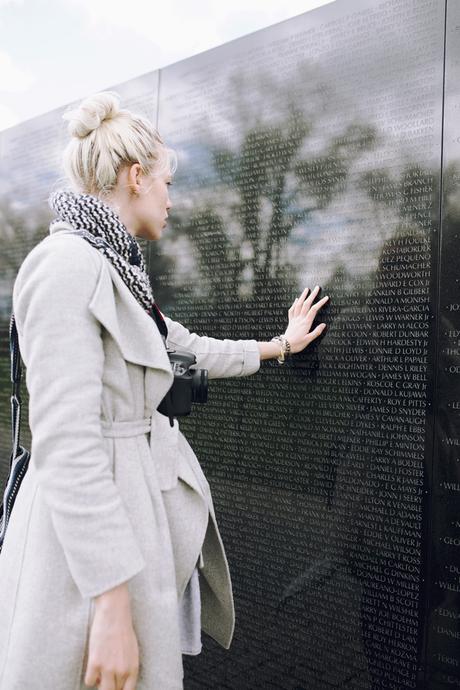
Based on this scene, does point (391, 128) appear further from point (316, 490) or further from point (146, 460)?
point (146, 460)

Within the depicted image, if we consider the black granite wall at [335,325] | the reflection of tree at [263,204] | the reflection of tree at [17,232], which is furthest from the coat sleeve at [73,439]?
the reflection of tree at [17,232]

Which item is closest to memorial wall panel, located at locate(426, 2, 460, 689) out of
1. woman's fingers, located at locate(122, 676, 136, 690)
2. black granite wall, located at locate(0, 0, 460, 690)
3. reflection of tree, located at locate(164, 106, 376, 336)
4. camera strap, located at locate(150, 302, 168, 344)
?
black granite wall, located at locate(0, 0, 460, 690)

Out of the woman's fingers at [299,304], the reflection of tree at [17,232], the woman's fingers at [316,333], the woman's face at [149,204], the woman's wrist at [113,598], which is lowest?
the woman's wrist at [113,598]

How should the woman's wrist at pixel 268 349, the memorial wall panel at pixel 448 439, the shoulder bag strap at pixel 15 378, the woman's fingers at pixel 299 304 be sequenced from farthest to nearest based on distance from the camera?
the woman's fingers at pixel 299 304
the woman's wrist at pixel 268 349
the memorial wall panel at pixel 448 439
the shoulder bag strap at pixel 15 378

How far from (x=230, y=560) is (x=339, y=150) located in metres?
2.07

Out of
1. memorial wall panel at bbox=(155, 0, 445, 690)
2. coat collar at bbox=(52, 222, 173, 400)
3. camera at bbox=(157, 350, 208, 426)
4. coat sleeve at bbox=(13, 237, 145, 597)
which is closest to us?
coat sleeve at bbox=(13, 237, 145, 597)

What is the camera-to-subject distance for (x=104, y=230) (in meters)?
1.79

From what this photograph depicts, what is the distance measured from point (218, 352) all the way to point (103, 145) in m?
1.07

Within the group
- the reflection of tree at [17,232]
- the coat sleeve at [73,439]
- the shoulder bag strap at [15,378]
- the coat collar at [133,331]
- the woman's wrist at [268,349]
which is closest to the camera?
the coat sleeve at [73,439]

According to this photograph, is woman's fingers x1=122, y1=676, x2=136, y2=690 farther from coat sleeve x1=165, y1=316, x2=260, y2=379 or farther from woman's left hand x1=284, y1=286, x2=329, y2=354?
woman's left hand x1=284, y1=286, x2=329, y2=354

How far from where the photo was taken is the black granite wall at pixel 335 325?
2.61 meters

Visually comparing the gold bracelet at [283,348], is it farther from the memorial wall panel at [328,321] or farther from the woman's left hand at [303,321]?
the memorial wall panel at [328,321]

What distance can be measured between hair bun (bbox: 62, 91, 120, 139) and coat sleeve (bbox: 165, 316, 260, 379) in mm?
944

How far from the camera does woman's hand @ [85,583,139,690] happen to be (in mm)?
1487
